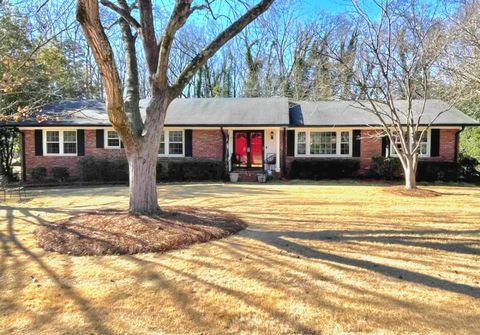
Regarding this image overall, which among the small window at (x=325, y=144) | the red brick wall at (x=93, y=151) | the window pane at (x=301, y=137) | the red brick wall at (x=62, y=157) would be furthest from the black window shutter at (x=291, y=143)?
the red brick wall at (x=62, y=157)

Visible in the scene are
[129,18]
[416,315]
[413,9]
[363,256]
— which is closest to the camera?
[416,315]

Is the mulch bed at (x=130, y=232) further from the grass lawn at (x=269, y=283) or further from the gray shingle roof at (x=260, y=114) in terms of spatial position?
the gray shingle roof at (x=260, y=114)

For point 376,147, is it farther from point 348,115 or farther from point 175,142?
point 175,142

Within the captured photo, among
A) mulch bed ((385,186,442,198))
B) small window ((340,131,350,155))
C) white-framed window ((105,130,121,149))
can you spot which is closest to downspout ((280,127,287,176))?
small window ((340,131,350,155))

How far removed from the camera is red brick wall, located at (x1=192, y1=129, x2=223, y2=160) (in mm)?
17953

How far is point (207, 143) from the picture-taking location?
18062 mm

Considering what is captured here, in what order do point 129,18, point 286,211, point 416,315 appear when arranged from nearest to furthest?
point 416,315 < point 129,18 < point 286,211

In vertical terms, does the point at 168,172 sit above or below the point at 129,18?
below

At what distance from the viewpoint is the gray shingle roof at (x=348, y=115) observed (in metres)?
16.8

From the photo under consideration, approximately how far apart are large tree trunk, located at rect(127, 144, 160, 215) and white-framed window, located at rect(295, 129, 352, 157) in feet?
38.3

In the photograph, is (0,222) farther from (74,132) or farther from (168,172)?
(74,132)

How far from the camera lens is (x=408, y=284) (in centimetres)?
432

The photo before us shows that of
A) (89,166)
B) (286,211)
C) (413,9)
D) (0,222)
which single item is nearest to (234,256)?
(286,211)

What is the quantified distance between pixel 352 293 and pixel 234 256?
6.12ft
